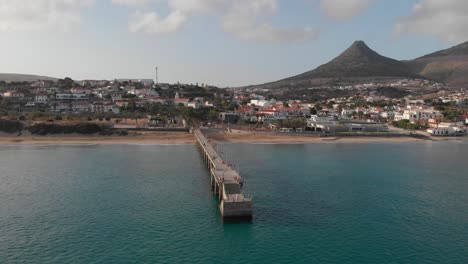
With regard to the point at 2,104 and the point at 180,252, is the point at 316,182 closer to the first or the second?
the point at 180,252

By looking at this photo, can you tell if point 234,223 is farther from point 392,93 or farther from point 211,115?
point 392,93

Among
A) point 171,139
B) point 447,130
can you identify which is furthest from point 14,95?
point 447,130

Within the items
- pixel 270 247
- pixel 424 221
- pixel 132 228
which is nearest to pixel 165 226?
pixel 132 228

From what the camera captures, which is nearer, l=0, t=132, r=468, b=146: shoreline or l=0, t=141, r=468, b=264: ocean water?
l=0, t=141, r=468, b=264: ocean water

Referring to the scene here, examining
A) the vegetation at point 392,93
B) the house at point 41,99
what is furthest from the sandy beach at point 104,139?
the vegetation at point 392,93

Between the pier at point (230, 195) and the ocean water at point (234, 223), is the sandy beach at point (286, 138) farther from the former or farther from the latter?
the pier at point (230, 195)

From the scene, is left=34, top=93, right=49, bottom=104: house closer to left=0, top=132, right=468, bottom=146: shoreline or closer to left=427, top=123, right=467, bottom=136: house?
left=0, top=132, right=468, bottom=146: shoreline

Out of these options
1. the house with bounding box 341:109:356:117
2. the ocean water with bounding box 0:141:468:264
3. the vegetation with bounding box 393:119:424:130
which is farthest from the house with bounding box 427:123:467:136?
the ocean water with bounding box 0:141:468:264
